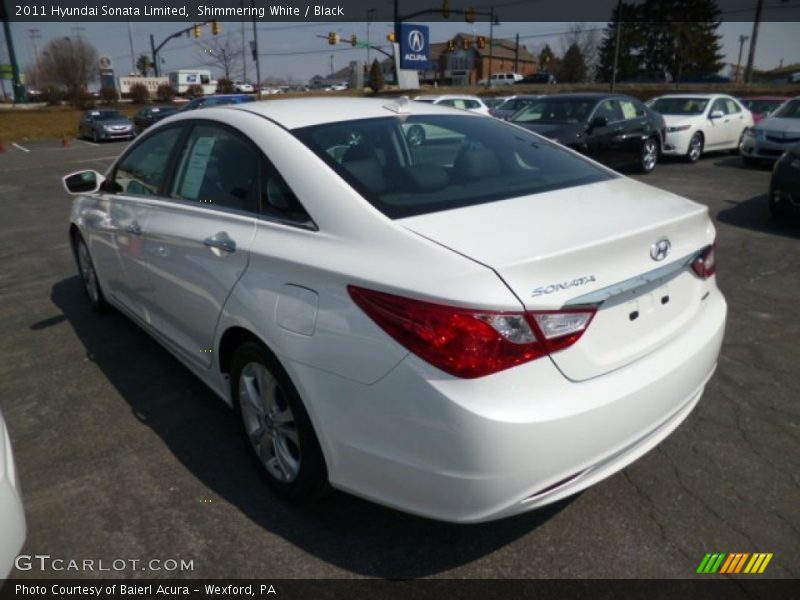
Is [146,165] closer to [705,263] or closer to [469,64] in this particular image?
[705,263]

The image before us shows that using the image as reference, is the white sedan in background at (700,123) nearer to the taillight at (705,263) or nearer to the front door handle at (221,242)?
the taillight at (705,263)

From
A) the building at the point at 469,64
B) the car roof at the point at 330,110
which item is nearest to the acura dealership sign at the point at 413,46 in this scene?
the car roof at the point at 330,110

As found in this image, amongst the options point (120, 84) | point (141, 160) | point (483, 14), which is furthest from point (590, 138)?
point (120, 84)

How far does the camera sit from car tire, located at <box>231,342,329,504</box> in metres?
2.33

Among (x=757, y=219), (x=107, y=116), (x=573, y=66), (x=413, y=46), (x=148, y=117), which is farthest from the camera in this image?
(x=573, y=66)

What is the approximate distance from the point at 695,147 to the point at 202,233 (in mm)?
14338

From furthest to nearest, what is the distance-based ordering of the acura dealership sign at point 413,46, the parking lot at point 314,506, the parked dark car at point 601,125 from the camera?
the acura dealership sign at point 413,46 → the parked dark car at point 601,125 → the parking lot at point 314,506

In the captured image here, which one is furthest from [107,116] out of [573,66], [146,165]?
[573,66]

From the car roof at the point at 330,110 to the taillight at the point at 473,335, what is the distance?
4.17ft

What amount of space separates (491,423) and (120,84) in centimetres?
7260

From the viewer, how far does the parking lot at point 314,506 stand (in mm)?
2322

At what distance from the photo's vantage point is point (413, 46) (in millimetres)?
37188

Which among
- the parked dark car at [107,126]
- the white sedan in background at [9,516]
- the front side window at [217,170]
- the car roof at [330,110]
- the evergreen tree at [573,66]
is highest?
the evergreen tree at [573,66]

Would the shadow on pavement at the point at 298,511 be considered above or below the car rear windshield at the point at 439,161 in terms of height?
below
